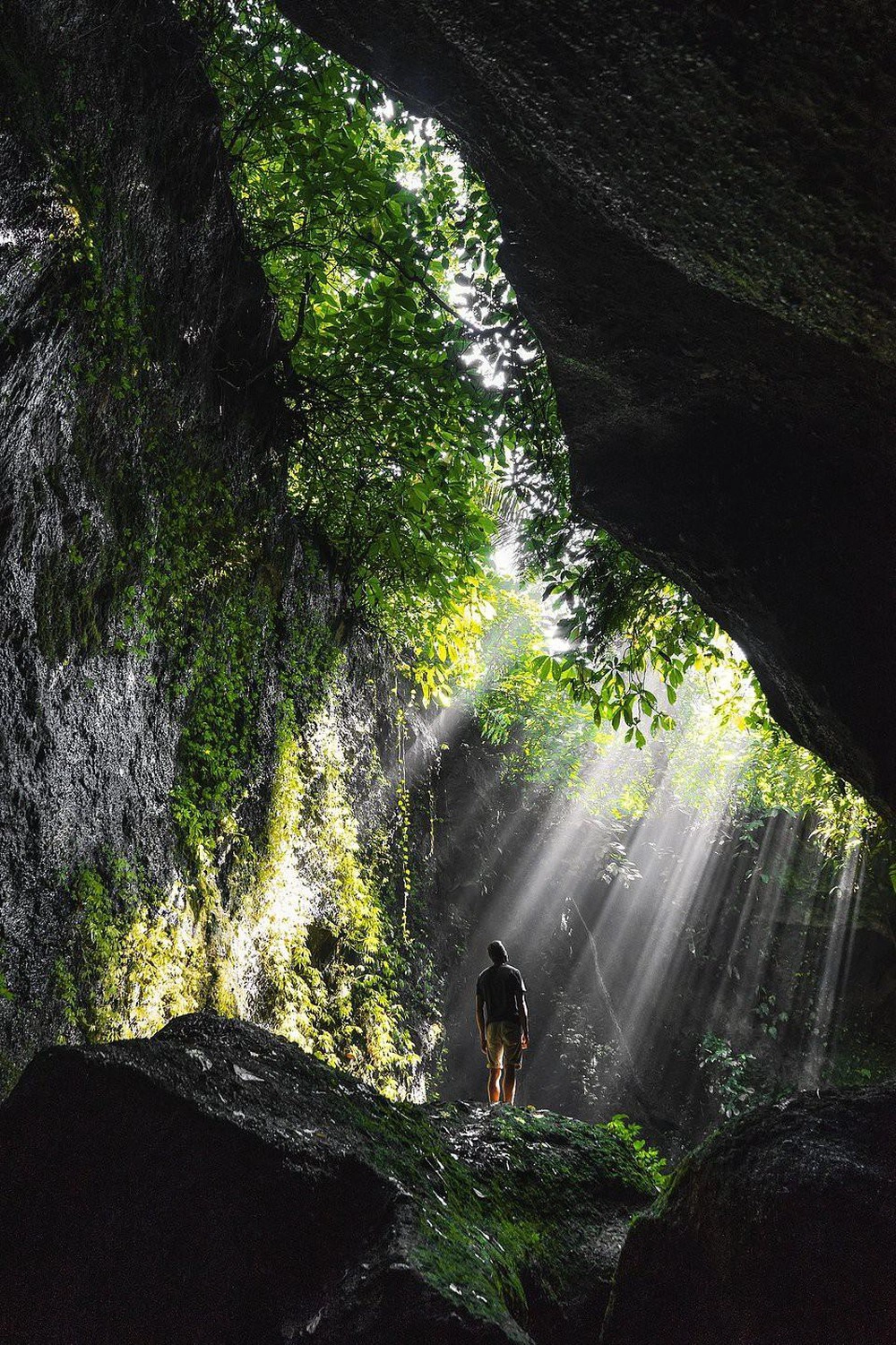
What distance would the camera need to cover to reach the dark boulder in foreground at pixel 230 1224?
7.39 ft

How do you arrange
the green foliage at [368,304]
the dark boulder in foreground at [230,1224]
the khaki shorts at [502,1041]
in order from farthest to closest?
the khaki shorts at [502,1041]
the green foliage at [368,304]
the dark boulder in foreground at [230,1224]

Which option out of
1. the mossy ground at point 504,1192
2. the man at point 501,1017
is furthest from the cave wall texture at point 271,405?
the mossy ground at point 504,1192

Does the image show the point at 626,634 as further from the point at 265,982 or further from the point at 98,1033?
the point at 98,1033

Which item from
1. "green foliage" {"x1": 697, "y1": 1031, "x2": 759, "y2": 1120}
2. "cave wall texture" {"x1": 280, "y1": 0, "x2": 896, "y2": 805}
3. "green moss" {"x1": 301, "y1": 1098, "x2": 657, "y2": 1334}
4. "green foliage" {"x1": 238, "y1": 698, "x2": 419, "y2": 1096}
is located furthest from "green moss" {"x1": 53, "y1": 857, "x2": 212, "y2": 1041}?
"green foliage" {"x1": 697, "y1": 1031, "x2": 759, "y2": 1120}

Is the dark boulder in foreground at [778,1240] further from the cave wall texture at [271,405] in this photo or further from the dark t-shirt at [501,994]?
the dark t-shirt at [501,994]

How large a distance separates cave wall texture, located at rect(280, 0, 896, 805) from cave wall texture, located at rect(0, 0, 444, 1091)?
7.46 ft

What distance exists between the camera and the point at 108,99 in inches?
194

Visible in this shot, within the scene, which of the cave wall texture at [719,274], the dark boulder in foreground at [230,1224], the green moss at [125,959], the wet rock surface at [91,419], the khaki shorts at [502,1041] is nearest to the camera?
the cave wall texture at [719,274]

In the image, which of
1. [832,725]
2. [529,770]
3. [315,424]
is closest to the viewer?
[832,725]

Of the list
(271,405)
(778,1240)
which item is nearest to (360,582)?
(271,405)

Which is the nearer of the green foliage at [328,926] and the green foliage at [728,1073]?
the green foliage at [328,926]

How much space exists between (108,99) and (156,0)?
1.32 metres

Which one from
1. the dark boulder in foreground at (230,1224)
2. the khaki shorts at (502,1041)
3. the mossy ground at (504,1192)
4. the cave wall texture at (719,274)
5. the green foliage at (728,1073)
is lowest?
the dark boulder in foreground at (230,1224)

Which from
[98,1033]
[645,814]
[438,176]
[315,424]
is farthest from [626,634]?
[645,814]
